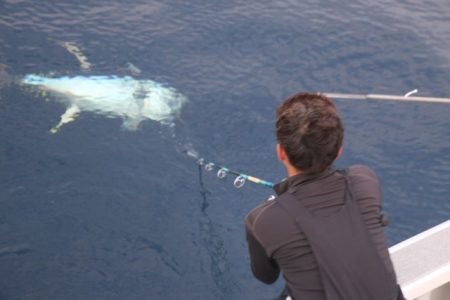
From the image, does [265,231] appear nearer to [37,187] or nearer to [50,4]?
[37,187]

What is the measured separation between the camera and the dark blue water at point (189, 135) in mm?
5527

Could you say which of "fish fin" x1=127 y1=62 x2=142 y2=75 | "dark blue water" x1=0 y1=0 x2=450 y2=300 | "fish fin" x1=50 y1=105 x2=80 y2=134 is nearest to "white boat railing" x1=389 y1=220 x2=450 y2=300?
"dark blue water" x1=0 y1=0 x2=450 y2=300

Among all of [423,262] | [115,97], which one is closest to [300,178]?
[423,262]

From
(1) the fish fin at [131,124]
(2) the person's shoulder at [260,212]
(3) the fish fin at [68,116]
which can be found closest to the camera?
(2) the person's shoulder at [260,212]

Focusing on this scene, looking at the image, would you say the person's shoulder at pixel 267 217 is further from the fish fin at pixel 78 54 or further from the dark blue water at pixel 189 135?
the fish fin at pixel 78 54

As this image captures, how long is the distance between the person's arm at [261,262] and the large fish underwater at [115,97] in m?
4.97

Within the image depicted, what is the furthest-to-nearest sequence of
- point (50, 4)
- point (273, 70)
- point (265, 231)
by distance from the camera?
point (50, 4), point (273, 70), point (265, 231)

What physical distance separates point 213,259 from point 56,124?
2.89 m

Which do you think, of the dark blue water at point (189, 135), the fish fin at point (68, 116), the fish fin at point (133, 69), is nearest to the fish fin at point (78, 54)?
the dark blue water at point (189, 135)

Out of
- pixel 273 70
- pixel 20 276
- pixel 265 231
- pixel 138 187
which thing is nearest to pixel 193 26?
pixel 273 70

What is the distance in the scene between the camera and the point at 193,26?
9336 millimetres

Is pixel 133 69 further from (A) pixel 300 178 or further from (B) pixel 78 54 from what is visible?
(A) pixel 300 178

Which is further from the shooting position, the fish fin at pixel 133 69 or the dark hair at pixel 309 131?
the fish fin at pixel 133 69

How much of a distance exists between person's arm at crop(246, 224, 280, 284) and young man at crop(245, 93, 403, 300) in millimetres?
36
